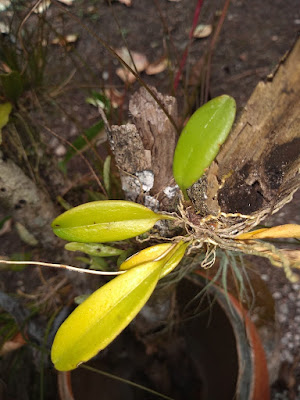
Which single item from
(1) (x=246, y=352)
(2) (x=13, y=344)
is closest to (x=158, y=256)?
(1) (x=246, y=352)

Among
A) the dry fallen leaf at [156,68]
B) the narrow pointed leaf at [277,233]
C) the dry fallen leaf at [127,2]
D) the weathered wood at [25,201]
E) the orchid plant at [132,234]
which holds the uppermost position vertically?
the dry fallen leaf at [127,2]

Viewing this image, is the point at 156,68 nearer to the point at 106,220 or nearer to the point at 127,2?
the point at 127,2

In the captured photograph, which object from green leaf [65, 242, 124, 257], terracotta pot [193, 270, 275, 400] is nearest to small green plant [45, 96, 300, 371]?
green leaf [65, 242, 124, 257]

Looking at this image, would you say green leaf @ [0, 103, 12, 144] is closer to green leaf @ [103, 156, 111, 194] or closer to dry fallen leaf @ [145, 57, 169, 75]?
green leaf @ [103, 156, 111, 194]

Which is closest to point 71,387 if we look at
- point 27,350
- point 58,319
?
point 58,319

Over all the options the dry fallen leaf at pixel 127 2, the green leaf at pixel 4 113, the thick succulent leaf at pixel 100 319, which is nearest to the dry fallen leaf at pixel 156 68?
the dry fallen leaf at pixel 127 2

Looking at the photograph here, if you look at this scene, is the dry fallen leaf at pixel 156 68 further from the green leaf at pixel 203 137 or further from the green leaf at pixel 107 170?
the green leaf at pixel 203 137
